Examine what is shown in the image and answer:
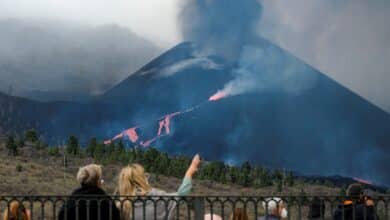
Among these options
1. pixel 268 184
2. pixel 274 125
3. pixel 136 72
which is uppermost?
pixel 136 72

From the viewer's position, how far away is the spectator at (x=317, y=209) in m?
9.60

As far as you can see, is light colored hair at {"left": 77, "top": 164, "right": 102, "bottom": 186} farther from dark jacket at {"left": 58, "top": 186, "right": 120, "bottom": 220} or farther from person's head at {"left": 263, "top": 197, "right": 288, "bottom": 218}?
person's head at {"left": 263, "top": 197, "right": 288, "bottom": 218}

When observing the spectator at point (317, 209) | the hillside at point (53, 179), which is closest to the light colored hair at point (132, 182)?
the spectator at point (317, 209)

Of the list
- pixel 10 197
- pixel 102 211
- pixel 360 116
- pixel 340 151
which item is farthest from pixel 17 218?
pixel 360 116

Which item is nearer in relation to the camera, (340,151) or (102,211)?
(102,211)

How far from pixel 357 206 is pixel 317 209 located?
79cm

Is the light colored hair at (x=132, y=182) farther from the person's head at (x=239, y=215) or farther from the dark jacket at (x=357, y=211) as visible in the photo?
the dark jacket at (x=357, y=211)

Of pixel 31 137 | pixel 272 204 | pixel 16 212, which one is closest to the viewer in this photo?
pixel 16 212

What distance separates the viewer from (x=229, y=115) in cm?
11050

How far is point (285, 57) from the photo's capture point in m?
114

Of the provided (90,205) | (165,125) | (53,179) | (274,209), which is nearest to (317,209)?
(274,209)

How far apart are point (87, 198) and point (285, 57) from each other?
106576 millimetres

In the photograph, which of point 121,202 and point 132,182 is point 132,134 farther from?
point 132,182

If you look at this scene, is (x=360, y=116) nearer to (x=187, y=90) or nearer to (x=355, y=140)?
(x=355, y=140)
